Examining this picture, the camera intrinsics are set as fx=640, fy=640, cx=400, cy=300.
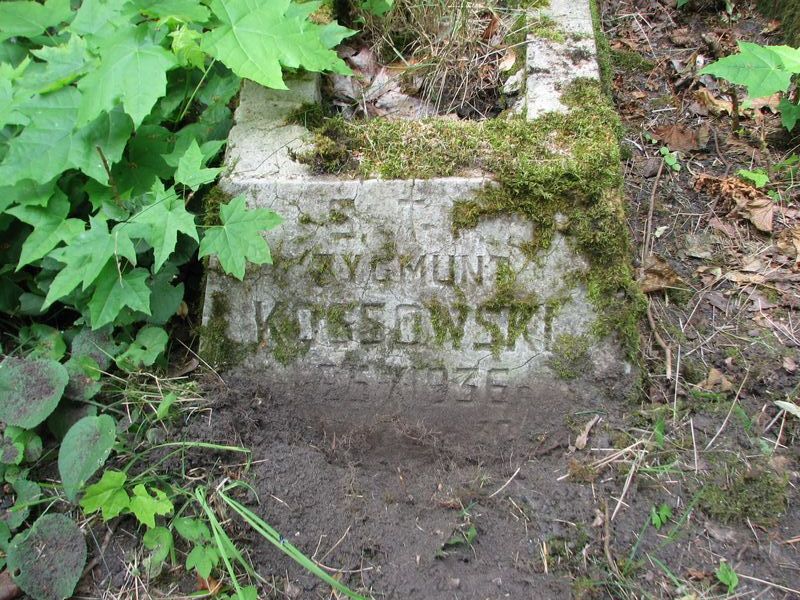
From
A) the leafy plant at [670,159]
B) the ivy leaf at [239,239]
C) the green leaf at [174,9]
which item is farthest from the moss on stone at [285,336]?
the leafy plant at [670,159]

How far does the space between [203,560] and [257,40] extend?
60.9 inches

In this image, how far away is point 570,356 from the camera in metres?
2.26

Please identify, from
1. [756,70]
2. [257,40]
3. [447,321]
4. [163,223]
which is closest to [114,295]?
[163,223]

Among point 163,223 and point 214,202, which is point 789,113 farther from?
point 163,223

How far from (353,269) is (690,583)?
4.68 feet

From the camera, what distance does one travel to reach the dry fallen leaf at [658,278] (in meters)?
2.63

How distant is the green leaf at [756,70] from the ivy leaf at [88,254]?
7.34ft

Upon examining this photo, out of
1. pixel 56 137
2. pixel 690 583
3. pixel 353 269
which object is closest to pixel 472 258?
pixel 353 269

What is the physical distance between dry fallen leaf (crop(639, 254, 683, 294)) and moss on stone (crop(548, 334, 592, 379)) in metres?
0.54

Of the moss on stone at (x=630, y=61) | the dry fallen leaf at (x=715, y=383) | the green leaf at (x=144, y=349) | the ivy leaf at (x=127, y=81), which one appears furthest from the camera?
the moss on stone at (x=630, y=61)

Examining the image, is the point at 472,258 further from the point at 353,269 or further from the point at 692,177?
the point at 692,177

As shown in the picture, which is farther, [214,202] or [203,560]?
[214,202]

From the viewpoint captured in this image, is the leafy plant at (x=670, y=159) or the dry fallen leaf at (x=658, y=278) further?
the leafy plant at (x=670, y=159)

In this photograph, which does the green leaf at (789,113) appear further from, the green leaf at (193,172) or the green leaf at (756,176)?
the green leaf at (193,172)
